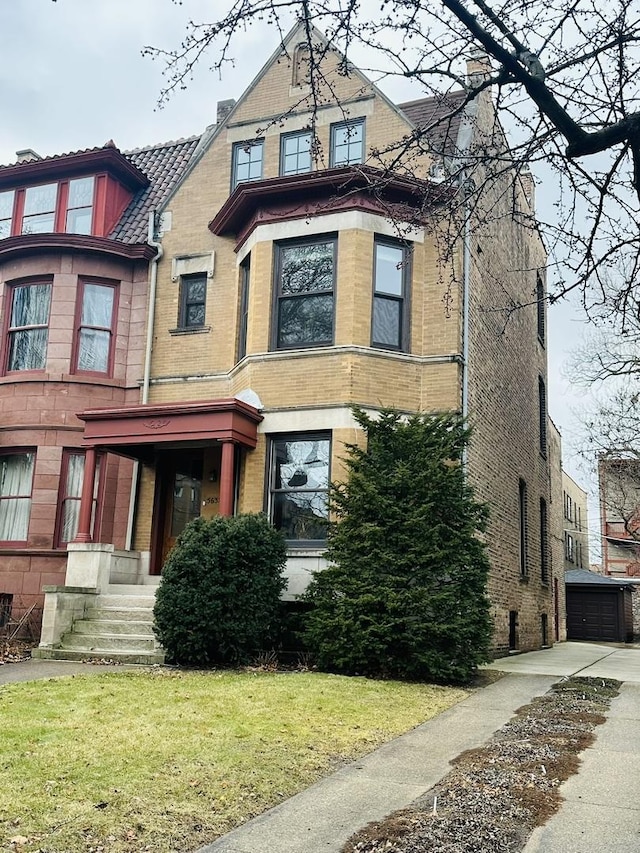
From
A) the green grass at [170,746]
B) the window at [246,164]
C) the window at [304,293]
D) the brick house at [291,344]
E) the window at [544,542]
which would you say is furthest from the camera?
the window at [544,542]

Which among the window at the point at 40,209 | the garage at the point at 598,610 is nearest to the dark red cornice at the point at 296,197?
the window at the point at 40,209

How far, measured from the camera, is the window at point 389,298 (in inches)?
542

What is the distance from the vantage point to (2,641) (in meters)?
13.3

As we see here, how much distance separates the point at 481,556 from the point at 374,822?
673 cm

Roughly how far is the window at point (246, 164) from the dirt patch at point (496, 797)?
11.7 metres

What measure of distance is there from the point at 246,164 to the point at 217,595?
29.9 ft

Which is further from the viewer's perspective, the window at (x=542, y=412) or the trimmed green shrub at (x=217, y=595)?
the window at (x=542, y=412)

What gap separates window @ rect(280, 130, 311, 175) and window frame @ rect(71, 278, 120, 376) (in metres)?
4.03

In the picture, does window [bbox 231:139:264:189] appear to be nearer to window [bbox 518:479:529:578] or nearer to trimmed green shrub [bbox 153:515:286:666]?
trimmed green shrub [bbox 153:515:286:666]

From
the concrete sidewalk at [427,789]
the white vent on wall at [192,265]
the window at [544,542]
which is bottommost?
the concrete sidewalk at [427,789]

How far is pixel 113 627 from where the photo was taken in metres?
12.2

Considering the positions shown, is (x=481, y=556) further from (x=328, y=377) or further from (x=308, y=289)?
(x=308, y=289)

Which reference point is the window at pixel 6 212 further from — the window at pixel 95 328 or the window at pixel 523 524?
the window at pixel 523 524

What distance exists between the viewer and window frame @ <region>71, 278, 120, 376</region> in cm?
1554
